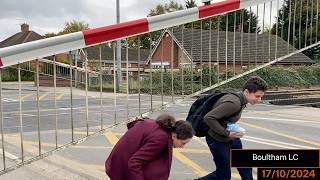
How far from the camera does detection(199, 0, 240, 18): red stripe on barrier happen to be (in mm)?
3801

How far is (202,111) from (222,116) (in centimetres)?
27

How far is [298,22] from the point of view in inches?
180

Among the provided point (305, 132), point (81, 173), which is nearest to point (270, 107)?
point (305, 132)

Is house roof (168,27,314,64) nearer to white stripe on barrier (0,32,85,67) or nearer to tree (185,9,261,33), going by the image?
tree (185,9,261,33)

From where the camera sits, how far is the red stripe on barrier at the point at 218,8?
12.5 ft

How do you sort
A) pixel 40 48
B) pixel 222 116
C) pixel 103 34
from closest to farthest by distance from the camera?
pixel 40 48
pixel 103 34
pixel 222 116

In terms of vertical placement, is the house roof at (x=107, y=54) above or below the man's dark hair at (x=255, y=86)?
above

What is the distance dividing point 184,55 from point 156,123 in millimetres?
825

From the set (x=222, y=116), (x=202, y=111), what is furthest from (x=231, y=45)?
(x=202, y=111)

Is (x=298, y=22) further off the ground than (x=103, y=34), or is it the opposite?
(x=298, y=22)

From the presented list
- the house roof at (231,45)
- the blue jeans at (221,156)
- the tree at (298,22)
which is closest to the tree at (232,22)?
the house roof at (231,45)

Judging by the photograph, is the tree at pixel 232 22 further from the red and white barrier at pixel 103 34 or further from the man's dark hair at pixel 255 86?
the man's dark hair at pixel 255 86

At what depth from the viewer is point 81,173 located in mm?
6188

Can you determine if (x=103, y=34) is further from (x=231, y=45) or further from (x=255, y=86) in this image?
(x=255, y=86)
